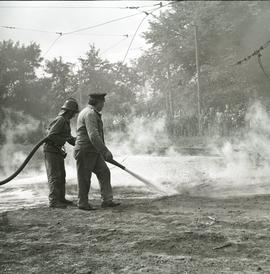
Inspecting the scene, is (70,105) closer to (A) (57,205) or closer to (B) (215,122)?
(A) (57,205)

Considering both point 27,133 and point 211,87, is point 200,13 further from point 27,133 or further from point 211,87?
point 27,133

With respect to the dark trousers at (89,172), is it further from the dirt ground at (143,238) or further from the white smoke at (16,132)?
the white smoke at (16,132)

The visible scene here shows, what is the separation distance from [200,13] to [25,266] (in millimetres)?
5650

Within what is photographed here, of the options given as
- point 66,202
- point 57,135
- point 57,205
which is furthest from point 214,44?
point 57,205

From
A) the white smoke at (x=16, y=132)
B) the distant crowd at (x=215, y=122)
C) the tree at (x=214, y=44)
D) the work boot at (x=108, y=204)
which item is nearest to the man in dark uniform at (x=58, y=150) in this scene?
the work boot at (x=108, y=204)

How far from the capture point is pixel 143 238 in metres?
4.84

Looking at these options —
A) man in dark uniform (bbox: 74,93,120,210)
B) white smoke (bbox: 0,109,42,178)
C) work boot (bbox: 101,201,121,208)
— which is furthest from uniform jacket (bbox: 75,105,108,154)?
white smoke (bbox: 0,109,42,178)

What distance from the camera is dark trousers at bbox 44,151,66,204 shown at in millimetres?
7020

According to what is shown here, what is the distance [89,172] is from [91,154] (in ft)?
0.96

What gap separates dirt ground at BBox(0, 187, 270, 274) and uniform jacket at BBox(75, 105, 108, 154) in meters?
0.98

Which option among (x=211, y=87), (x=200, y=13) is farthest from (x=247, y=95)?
(x=200, y=13)

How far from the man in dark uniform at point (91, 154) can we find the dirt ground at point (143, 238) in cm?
26

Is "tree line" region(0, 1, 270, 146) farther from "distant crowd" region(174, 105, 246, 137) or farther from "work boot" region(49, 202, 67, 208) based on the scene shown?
"work boot" region(49, 202, 67, 208)

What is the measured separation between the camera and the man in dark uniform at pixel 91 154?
6.64 meters
